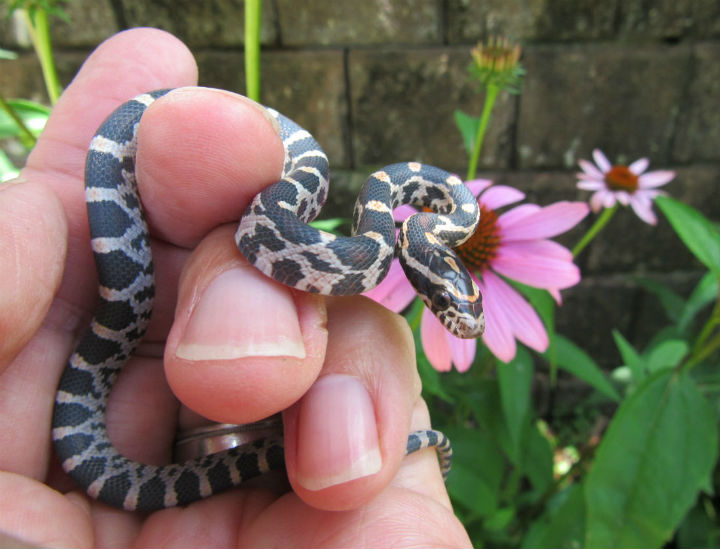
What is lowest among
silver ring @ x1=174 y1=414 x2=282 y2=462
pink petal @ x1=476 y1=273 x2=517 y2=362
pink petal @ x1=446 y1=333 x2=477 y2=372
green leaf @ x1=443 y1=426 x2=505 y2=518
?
A: green leaf @ x1=443 y1=426 x2=505 y2=518

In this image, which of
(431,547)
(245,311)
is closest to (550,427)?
(431,547)

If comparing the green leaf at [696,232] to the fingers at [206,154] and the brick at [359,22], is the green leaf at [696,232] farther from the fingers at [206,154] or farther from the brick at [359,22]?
the brick at [359,22]

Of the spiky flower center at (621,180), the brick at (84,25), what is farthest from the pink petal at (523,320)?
the brick at (84,25)

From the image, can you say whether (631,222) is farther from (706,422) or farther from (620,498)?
(620,498)

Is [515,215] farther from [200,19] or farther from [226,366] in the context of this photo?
[200,19]

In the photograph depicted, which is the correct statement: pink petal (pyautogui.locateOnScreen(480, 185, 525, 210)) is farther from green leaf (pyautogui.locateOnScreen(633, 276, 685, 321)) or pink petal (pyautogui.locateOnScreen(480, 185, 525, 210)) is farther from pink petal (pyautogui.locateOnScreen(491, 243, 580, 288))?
green leaf (pyautogui.locateOnScreen(633, 276, 685, 321))

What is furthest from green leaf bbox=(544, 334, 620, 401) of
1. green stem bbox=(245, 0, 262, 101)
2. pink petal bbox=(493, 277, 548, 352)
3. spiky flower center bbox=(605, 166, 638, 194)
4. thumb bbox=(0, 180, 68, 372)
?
thumb bbox=(0, 180, 68, 372)
